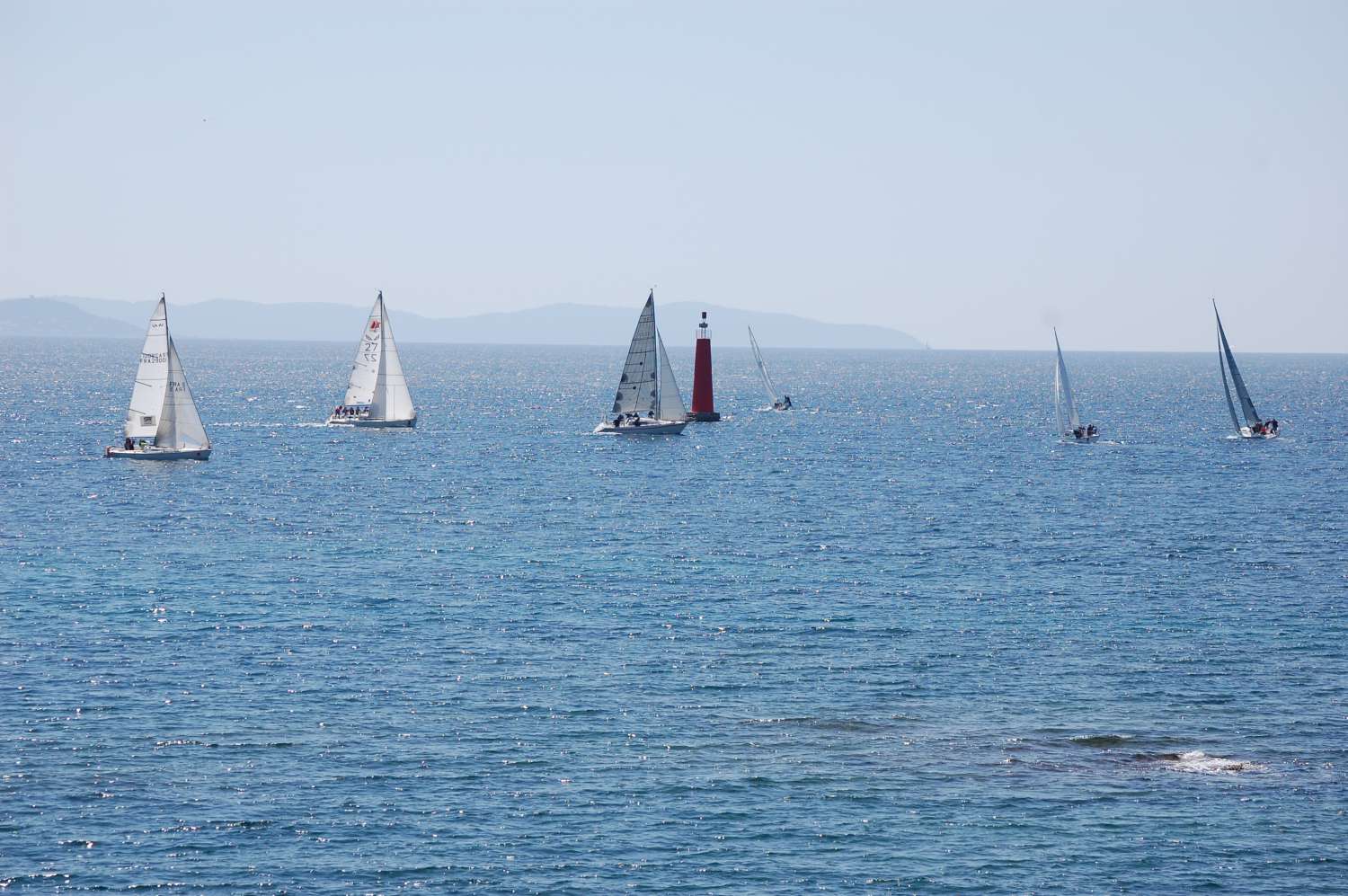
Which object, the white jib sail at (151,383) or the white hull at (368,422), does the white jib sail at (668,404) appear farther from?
the white jib sail at (151,383)

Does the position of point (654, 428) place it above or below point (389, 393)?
below

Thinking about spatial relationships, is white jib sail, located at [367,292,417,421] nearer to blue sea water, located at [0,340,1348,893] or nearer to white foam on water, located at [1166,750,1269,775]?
blue sea water, located at [0,340,1348,893]

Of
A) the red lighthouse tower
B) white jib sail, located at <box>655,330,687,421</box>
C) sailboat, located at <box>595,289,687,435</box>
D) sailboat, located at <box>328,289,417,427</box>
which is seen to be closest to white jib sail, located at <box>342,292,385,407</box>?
sailboat, located at <box>328,289,417,427</box>

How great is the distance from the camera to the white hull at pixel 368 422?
16312cm

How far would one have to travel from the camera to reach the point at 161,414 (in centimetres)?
12725

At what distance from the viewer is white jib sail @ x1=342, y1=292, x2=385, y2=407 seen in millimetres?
156125

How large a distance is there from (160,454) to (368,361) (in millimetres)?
34761

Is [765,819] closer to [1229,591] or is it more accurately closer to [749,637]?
[749,637]

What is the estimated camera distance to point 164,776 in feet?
154

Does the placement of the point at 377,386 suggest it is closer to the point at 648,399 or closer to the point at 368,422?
the point at 368,422

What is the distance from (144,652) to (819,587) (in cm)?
3422

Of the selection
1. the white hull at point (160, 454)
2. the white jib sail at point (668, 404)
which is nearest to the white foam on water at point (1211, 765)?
the white hull at point (160, 454)

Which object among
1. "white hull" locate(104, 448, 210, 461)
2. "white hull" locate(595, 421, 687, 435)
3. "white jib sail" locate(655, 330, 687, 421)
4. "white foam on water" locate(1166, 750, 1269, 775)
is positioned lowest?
"white foam on water" locate(1166, 750, 1269, 775)

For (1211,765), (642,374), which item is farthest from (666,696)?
(642,374)
